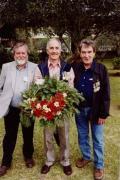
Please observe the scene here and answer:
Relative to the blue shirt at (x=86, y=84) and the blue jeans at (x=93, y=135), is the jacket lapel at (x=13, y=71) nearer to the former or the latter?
the blue shirt at (x=86, y=84)

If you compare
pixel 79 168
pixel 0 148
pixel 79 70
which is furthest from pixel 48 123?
pixel 0 148

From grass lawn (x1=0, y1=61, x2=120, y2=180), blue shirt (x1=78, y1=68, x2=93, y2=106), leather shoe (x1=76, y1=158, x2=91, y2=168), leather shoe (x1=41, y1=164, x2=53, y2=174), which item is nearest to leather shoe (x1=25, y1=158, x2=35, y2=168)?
grass lawn (x1=0, y1=61, x2=120, y2=180)

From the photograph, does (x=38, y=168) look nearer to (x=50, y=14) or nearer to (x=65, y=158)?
(x=65, y=158)

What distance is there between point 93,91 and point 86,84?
129 mm

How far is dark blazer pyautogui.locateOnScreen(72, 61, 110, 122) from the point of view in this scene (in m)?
5.14

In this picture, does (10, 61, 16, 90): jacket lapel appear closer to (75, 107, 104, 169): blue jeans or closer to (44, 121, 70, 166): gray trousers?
(44, 121, 70, 166): gray trousers

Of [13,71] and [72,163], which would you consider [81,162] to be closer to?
[72,163]

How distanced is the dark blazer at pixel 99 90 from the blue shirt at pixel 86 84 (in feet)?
0.16

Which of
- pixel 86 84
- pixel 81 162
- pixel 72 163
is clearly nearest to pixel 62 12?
pixel 72 163

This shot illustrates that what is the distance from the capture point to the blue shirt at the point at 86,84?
5.19 m

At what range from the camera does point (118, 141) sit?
733cm

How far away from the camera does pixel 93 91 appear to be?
5.18 m

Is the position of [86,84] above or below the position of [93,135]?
above

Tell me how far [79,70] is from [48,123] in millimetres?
849
